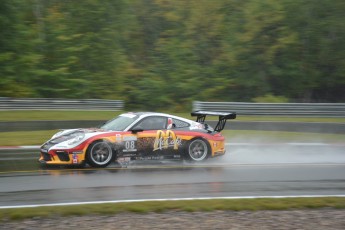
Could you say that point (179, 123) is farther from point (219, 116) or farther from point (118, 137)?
point (118, 137)

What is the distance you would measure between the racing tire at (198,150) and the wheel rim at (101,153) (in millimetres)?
2178

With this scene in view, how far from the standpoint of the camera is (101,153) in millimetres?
11164

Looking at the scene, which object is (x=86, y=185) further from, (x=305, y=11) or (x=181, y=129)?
(x=305, y=11)

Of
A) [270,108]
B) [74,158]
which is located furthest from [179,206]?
[270,108]

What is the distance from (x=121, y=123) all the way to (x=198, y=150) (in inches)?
84.3

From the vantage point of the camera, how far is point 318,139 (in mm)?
18953

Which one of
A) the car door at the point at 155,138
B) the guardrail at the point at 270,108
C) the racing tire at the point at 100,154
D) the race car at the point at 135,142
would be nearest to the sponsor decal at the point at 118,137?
the race car at the point at 135,142

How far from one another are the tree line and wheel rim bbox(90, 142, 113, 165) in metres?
16.4

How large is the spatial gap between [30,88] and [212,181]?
63.1 feet

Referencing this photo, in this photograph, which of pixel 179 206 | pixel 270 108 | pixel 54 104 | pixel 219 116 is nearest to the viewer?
pixel 179 206

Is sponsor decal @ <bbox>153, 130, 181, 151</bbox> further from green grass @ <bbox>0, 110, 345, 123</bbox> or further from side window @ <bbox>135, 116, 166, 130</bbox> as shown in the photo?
green grass @ <bbox>0, 110, 345, 123</bbox>

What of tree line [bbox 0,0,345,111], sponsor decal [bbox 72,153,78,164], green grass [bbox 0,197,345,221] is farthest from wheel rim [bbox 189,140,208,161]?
tree line [bbox 0,0,345,111]

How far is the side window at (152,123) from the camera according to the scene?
11.9 metres

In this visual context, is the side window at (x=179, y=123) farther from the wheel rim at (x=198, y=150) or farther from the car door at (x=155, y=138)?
the wheel rim at (x=198, y=150)
